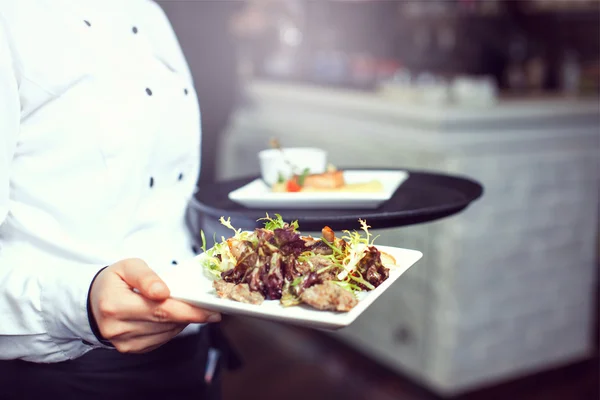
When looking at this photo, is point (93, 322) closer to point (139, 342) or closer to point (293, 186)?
point (139, 342)

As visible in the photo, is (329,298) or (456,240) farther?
(456,240)

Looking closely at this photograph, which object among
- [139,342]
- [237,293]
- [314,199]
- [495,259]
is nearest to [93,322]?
[139,342]

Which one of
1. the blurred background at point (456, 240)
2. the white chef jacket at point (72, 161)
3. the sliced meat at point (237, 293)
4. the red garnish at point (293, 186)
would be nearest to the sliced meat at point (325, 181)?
the red garnish at point (293, 186)

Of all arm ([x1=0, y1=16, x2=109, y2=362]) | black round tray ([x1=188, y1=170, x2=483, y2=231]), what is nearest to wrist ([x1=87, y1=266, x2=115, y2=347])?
arm ([x1=0, y1=16, x2=109, y2=362])

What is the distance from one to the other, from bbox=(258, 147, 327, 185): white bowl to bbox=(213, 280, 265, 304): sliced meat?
0.51 meters

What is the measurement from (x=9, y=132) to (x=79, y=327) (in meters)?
0.24

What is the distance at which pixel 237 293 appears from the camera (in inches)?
26.8

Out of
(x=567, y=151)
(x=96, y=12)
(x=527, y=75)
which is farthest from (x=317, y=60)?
(x=96, y=12)

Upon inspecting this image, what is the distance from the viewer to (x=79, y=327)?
2.47 ft

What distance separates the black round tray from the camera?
86 cm

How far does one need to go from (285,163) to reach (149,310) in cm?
57

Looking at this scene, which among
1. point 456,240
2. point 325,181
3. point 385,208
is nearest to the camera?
point 385,208

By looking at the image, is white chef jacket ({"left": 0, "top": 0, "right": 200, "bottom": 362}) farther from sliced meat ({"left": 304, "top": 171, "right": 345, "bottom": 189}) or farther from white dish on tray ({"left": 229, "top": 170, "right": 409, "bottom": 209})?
sliced meat ({"left": 304, "top": 171, "right": 345, "bottom": 189})

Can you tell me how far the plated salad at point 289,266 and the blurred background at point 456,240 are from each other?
1531mm
